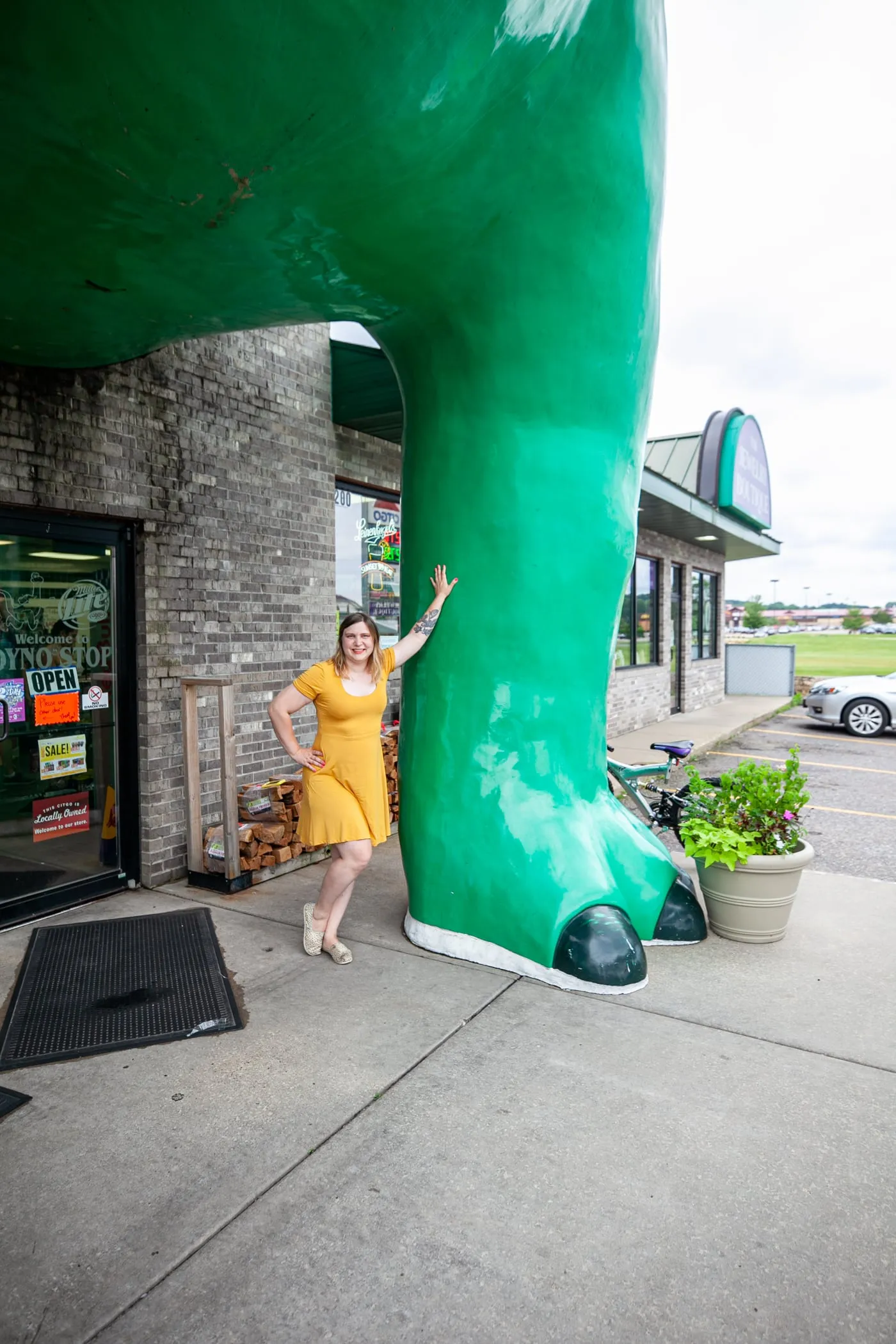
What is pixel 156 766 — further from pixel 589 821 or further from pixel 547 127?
pixel 547 127

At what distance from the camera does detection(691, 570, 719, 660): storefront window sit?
641 inches

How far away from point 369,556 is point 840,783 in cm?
602

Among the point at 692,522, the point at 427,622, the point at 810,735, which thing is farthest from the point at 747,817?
the point at 810,735

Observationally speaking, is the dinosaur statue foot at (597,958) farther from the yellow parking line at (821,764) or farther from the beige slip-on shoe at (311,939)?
the yellow parking line at (821,764)

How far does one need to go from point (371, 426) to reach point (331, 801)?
3.81 m

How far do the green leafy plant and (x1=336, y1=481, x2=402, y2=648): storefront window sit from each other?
3204 mm

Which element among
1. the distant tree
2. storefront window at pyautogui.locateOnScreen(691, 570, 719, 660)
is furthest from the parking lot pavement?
the distant tree

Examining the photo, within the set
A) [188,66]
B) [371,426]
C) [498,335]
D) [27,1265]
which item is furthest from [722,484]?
[27,1265]

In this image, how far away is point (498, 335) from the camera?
3.90 metres

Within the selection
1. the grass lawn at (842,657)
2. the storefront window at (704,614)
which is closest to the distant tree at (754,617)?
the grass lawn at (842,657)

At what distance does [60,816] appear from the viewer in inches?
191

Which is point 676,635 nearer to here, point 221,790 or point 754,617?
point 221,790

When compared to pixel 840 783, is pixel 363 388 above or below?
above

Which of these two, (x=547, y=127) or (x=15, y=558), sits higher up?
(x=547, y=127)
